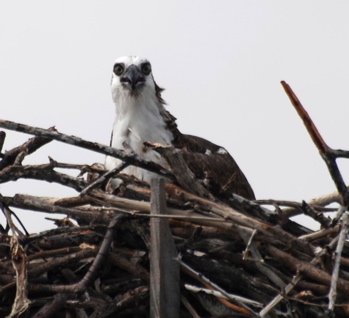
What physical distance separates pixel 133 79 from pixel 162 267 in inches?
104

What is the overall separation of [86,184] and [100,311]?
0.80 m

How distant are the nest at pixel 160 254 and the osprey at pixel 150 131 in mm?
1193

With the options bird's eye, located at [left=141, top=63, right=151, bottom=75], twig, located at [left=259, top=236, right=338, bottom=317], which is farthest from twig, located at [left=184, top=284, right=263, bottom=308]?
bird's eye, located at [left=141, top=63, right=151, bottom=75]

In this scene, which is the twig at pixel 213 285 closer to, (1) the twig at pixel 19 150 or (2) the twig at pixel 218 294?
(2) the twig at pixel 218 294

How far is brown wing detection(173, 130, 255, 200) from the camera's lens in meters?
7.77

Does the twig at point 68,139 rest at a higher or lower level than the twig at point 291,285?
higher

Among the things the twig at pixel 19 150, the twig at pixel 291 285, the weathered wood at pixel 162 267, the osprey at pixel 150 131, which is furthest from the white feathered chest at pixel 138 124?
the twig at pixel 291 285

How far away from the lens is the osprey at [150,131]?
784 centimetres

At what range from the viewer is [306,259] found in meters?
6.12

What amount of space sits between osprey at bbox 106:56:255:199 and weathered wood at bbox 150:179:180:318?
1436mm

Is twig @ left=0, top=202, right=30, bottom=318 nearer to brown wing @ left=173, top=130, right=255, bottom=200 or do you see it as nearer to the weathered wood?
the weathered wood

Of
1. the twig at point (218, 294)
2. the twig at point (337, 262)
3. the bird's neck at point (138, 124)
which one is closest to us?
the twig at point (337, 262)

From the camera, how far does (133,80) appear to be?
27.4 ft

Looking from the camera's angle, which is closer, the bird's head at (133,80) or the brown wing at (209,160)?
the brown wing at (209,160)
